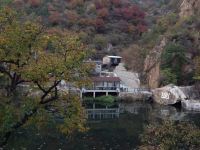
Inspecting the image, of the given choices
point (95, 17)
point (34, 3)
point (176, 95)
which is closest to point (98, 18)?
point (95, 17)

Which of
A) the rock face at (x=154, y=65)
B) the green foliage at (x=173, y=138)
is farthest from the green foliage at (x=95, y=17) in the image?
the green foliage at (x=173, y=138)

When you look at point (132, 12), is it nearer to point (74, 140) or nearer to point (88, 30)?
point (88, 30)

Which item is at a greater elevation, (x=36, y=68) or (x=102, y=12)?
(x=102, y=12)

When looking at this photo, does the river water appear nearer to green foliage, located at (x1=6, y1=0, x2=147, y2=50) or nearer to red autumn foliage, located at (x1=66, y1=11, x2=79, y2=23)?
green foliage, located at (x1=6, y1=0, x2=147, y2=50)

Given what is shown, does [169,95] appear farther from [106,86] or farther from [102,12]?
[102,12]

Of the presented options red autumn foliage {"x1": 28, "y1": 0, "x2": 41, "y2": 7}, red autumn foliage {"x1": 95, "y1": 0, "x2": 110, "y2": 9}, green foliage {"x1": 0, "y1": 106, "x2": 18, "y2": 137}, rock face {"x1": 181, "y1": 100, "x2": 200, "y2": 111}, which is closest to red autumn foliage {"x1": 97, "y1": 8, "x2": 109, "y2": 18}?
red autumn foliage {"x1": 95, "y1": 0, "x2": 110, "y2": 9}

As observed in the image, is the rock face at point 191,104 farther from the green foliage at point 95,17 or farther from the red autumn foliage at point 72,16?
the red autumn foliage at point 72,16
